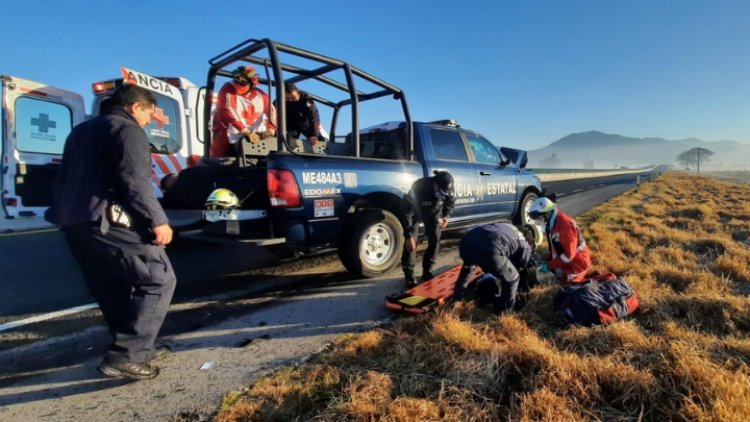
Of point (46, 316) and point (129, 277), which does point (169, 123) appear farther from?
point (129, 277)

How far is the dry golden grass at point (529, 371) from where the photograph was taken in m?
1.83

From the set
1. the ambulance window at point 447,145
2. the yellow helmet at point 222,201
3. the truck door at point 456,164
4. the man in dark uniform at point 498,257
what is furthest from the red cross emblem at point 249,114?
the man in dark uniform at point 498,257

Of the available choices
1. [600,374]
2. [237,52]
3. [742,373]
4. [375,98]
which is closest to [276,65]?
[237,52]

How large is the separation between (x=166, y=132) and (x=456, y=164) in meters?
5.08

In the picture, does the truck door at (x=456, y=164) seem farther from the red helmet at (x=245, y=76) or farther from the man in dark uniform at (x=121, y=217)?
the man in dark uniform at (x=121, y=217)

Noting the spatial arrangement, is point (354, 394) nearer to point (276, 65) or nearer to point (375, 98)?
point (276, 65)

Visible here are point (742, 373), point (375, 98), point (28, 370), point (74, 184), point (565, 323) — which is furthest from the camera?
point (375, 98)

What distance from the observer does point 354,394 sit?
6.39 feet

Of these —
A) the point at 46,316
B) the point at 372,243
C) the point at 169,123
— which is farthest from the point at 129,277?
the point at 169,123

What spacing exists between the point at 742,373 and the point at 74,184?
3796mm

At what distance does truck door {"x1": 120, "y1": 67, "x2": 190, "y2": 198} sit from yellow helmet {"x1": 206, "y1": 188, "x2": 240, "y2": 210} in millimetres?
3517

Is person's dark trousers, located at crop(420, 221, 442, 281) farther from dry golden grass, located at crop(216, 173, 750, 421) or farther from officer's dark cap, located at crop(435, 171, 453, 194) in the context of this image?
dry golden grass, located at crop(216, 173, 750, 421)

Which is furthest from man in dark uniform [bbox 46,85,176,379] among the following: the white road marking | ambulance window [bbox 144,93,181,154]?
ambulance window [bbox 144,93,181,154]

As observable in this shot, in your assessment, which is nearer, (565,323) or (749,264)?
(565,323)
